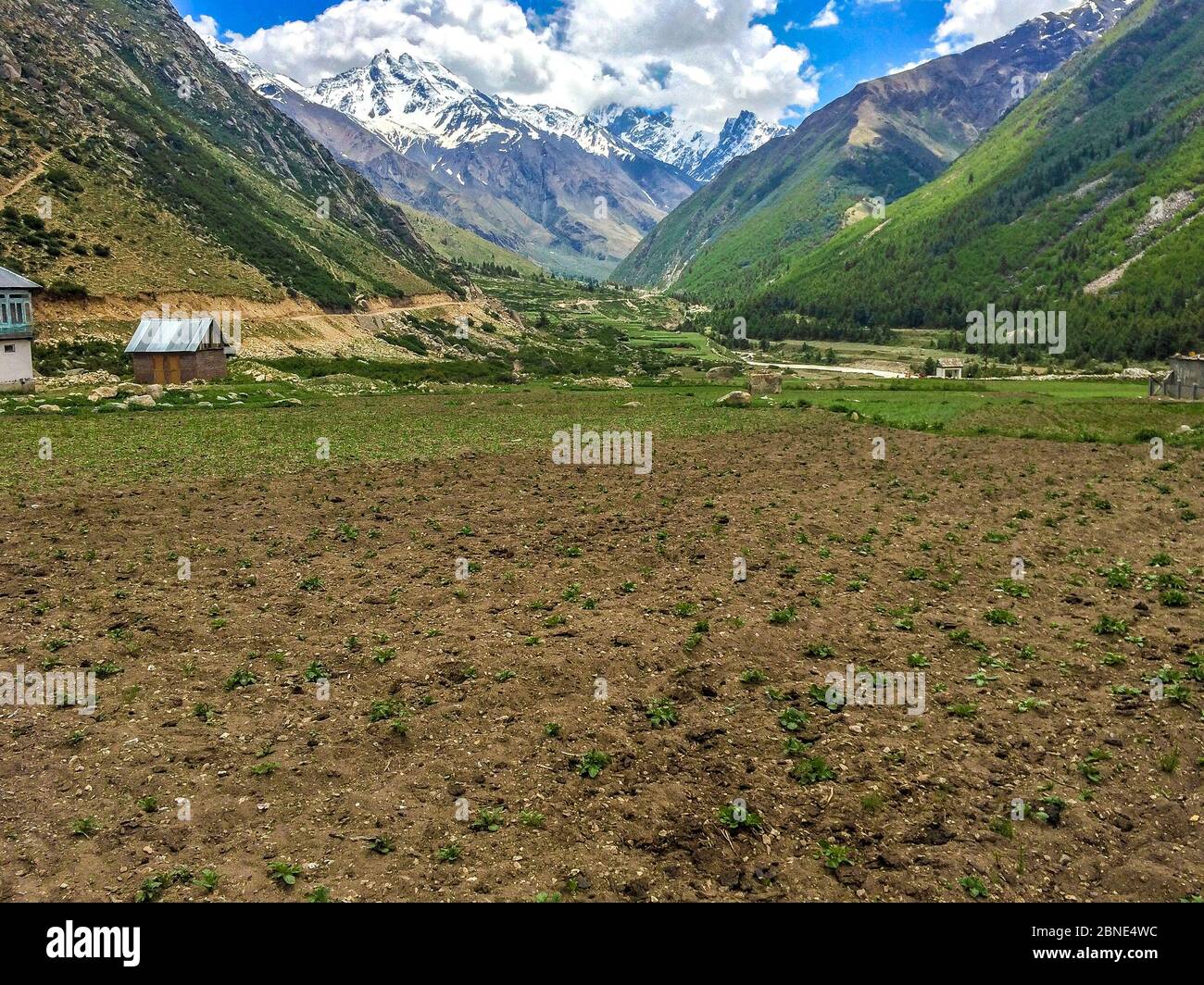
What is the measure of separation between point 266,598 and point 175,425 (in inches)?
1445

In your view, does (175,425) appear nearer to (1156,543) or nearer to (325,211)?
(1156,543)

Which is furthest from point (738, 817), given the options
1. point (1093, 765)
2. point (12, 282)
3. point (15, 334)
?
point (12, 282)

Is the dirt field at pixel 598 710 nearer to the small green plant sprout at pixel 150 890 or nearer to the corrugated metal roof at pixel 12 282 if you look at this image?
the small green plant sprout at pixel 150 890

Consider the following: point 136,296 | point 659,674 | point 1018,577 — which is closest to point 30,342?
point 136,296

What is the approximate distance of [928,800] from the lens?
37.0 feet

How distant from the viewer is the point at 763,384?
8612 cm

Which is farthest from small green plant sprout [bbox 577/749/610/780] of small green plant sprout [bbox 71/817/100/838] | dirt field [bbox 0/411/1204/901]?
small green plant sprout [bbox 71/817/100/838]

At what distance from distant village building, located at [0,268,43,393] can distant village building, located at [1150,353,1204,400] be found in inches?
4200

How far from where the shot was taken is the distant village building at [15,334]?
60500 mm

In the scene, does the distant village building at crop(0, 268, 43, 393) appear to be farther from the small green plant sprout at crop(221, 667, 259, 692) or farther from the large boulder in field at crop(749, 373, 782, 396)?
the large boulder in field at crop(749, 373, 782, 396)

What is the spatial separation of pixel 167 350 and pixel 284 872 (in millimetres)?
73914

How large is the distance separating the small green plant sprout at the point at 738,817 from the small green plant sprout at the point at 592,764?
6.82ft
